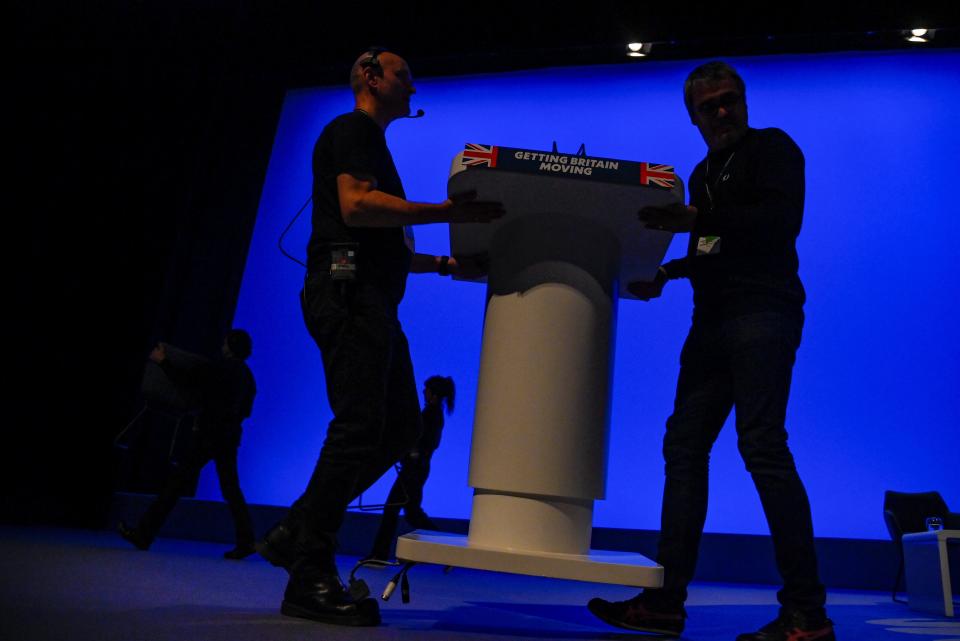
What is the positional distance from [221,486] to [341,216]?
307cm

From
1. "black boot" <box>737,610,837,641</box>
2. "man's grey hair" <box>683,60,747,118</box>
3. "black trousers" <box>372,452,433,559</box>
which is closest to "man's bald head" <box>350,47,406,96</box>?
"man's grey hair" <box>683,60,747,118</box>

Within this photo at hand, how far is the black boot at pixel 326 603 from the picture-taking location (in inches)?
74.2

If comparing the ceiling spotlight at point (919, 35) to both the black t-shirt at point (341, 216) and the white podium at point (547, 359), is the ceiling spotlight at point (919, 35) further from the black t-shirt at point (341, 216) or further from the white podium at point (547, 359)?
the black t-shirt at point (341, 216)

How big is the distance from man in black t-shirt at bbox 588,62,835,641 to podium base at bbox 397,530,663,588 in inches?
10.5

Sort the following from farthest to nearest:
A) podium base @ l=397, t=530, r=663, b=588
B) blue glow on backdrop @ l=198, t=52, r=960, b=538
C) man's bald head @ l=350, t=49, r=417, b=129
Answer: blue glow on backdrop @ l=198, t=52, r=960, b=538 < man's bald head @ l=350, t=49, r=417, b=129 < podium base @ l=397, t=530, r=663, b=588

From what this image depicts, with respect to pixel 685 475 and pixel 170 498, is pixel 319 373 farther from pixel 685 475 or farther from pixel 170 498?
pixel 685 475

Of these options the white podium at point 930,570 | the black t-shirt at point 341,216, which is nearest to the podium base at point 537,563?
the black t-shirt at point 341,216

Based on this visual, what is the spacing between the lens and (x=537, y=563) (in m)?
1.89

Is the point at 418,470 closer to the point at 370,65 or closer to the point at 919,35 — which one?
the point at 370,65

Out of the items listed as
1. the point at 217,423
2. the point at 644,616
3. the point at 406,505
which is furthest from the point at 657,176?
the point at 217,423

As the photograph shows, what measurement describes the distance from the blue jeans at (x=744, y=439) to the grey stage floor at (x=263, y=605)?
0.26m

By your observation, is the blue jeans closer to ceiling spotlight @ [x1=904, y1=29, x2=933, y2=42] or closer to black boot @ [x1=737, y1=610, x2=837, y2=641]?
black boot @ [x1=737, y1=610, x2=837, y2=641]

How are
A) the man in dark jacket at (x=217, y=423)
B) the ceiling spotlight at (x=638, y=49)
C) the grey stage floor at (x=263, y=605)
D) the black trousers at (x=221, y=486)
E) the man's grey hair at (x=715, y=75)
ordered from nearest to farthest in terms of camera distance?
1. the grey stage floor at (x=263, y=605)
2. the man's grey hair at (x=715, y=75)
3. the black trousers at (x=221, y=486)
4. the man in dark jacket at (x=217, y=423)
5. the ceiling spotlight at (x=638, y=49)

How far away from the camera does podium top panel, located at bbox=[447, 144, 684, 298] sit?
1913 mm
